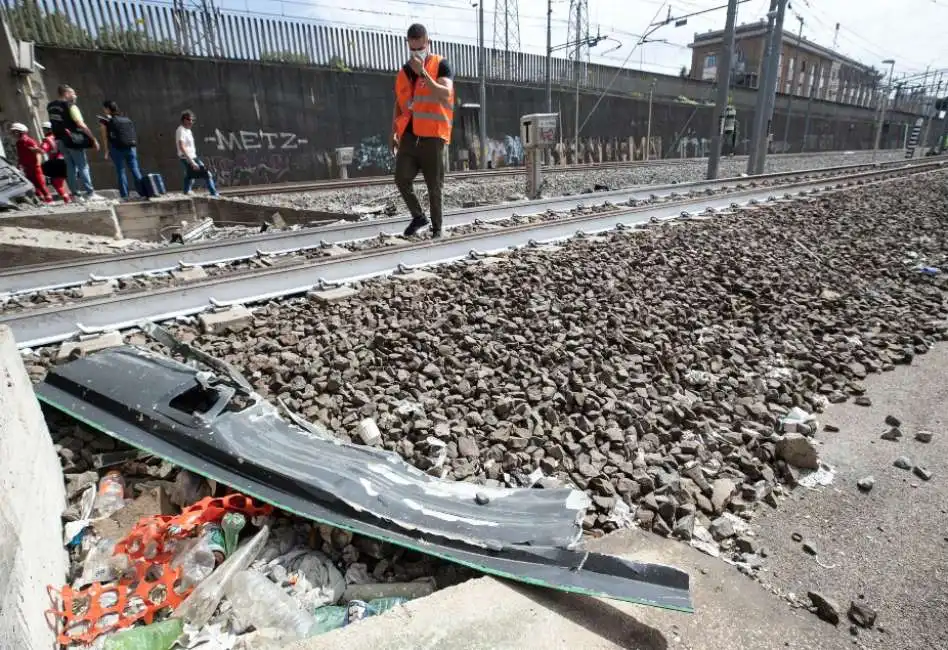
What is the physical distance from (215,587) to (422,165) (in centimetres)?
535

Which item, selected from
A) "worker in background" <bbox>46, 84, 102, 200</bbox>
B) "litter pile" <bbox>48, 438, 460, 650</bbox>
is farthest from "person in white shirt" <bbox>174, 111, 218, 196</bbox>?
"litter pile" <bbox>48, 438, 460, 650</bbox>

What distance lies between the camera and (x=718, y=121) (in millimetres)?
16641

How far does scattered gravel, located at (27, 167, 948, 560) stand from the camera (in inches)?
102

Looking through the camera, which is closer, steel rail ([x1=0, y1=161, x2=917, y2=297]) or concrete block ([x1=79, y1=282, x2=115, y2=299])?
concrete block ([x1=79, y1=282, x2=115, y2=299])

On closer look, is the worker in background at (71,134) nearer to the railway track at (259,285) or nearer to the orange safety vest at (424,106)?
the orange safety vest at (424,106)

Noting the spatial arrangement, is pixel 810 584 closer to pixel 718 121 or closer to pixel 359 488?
pixel 359 488

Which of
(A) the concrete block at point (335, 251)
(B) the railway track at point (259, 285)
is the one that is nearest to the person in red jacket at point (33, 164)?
(A) the concrete block at point (335, 251)

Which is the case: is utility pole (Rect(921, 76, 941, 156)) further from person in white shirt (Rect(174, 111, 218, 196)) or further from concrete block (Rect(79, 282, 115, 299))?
concrete block (Rect(79, 282, 115, 299))

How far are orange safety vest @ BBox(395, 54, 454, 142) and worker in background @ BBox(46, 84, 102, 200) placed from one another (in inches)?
318

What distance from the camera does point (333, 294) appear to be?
4293mm

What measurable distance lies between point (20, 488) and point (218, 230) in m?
8.33

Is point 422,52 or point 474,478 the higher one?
point 422,52

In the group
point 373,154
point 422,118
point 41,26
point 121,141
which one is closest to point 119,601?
point 422,118

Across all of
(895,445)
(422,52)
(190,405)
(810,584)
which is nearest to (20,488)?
(190,405)
